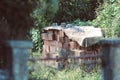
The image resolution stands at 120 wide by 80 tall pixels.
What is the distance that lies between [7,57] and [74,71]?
4.89 m

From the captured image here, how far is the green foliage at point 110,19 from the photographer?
10.7m

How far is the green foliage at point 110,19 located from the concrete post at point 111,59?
6.15m

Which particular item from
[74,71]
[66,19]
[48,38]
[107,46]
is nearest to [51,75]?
[74,71]

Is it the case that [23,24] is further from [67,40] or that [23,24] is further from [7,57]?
[67,40]

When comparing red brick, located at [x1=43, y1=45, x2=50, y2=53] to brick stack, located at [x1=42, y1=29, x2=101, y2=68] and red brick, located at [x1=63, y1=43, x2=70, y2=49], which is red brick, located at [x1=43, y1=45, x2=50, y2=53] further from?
red brick, located at [x1=63, y1=43, x2=70, y2=49]

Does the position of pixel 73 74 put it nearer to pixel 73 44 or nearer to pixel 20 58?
pixel 73 44

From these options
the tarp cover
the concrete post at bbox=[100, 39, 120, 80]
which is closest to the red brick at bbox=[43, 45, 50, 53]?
the tarp cover

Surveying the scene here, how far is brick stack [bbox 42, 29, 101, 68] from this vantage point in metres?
9.84

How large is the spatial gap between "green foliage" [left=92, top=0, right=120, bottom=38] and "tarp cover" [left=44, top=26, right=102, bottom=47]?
75cm

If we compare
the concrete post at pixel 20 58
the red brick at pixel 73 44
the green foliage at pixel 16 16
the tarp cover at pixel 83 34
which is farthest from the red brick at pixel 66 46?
the concrete post at pixel 20 58

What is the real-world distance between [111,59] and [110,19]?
7010 mm

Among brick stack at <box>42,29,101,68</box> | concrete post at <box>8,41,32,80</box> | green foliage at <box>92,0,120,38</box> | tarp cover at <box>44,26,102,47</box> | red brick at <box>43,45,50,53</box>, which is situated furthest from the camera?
red brick at <box>43,45,50,53</box>

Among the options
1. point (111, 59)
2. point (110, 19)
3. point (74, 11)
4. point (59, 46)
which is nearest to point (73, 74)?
point (59, 46)

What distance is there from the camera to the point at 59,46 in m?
10.7
